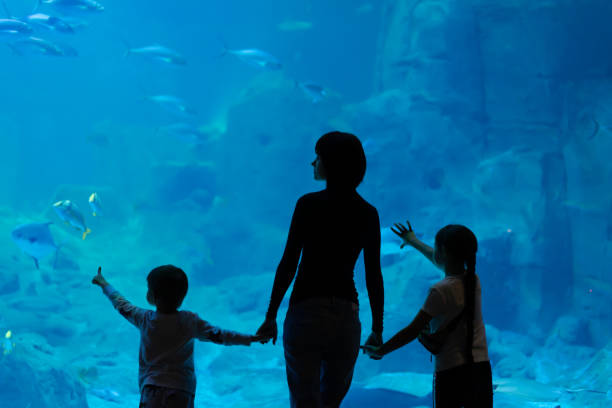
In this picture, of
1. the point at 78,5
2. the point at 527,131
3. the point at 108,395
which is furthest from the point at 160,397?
the point at 527,131

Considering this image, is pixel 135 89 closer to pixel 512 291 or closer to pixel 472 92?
pixel 472 92

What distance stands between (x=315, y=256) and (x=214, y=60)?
4168 cm

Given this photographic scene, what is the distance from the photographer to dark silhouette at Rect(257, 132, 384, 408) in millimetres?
1756

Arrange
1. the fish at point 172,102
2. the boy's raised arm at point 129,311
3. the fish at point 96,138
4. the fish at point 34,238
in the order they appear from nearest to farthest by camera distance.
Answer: the boy's raised arm at point 129,311, the fish at point 34,238, the fish at point 172,102, the fish at point 96,138

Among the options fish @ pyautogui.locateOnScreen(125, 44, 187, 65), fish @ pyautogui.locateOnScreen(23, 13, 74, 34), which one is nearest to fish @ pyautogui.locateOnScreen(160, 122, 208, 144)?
fish @ pyautogui.locateOnScreen(125, 44, 187, 65)

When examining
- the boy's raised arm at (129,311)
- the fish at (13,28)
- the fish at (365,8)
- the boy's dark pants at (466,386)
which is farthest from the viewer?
the fish at (365,8)

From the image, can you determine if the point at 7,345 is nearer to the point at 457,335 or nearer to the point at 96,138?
the point at 457,335

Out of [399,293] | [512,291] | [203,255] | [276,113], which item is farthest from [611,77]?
[203,255]

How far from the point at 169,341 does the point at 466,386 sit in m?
1.24

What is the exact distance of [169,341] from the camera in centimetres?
191

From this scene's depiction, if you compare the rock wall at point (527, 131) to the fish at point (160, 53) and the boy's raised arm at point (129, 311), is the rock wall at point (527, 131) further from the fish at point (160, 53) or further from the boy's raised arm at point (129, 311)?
the boy's raised arm at point (129, 311)

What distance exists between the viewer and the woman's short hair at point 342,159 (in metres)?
1.86

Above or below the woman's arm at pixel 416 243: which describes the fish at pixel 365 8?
above

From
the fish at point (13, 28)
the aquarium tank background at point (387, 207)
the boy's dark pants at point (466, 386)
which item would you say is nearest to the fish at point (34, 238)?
the aquarium tank background at point (387, 207)
